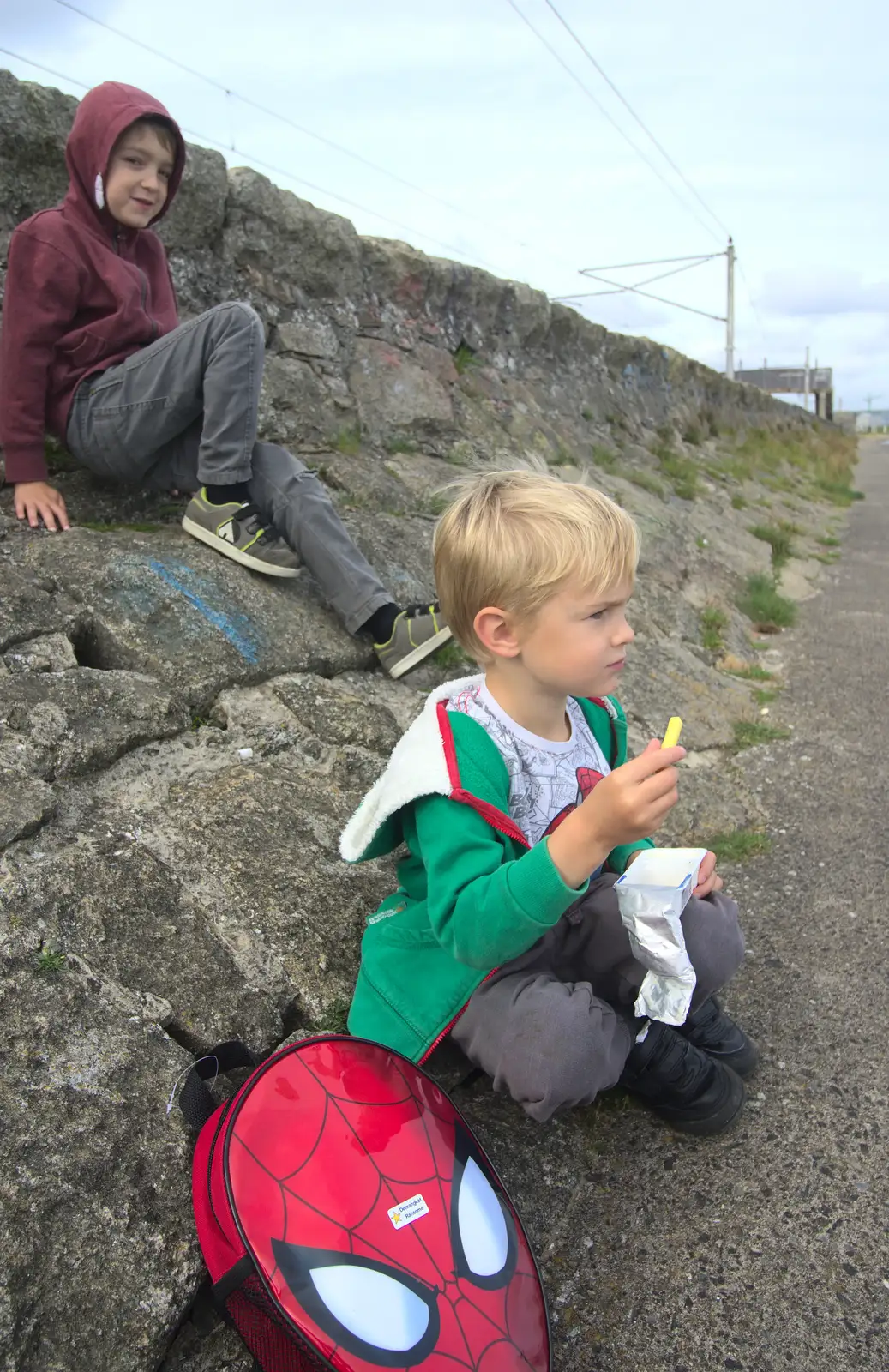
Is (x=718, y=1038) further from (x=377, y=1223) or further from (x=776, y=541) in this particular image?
(x=776, y=541)

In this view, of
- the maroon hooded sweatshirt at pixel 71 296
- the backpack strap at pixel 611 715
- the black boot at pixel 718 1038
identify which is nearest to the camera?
the black boot at pixel 718 1038

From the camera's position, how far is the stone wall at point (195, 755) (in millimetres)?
1382

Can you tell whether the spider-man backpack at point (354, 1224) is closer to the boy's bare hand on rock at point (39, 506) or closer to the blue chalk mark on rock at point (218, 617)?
the blue chalk mark on rock at point (218, 617)

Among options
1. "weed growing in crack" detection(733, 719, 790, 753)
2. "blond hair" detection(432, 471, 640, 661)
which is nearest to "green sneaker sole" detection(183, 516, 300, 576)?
"blond hair" detection(432, 471, 640, 661)

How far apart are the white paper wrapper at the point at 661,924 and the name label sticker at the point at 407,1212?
1.48 ft

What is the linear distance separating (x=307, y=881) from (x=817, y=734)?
2282 millimetres

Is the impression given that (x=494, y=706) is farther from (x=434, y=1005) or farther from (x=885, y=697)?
(x=885, y=697)

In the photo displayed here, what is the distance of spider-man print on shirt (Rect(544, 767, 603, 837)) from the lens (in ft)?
5.88

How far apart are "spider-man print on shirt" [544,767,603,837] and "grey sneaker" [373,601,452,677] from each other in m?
1.05

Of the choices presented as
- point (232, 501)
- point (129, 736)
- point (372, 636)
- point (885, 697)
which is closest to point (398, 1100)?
point (129, 736)

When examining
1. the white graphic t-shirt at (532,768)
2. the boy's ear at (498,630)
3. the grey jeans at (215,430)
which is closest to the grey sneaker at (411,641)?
the grey jeans at (215,430)

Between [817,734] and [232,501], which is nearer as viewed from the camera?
[232,501]

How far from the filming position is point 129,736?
2199mm

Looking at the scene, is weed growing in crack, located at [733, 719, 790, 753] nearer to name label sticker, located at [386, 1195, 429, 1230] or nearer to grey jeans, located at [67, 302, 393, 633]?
grey jeans, located at [67, 302, 393, 633]
